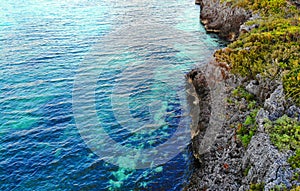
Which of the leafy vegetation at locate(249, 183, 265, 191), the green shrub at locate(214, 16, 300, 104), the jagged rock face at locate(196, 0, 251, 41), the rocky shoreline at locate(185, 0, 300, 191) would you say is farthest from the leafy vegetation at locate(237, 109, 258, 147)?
the jagged rock face at locate(196, 0, 251, 41)

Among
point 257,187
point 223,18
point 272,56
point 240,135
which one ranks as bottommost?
point 240,135

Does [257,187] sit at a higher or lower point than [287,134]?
lower

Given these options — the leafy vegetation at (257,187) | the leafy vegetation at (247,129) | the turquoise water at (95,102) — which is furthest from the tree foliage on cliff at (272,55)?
the turquoise water at (95,102)

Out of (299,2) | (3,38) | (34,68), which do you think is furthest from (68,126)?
(299,2)

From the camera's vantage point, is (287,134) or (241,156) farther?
(241,156)

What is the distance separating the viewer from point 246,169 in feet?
58.1

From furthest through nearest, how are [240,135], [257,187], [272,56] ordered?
[272,56], [240,135], [257,187]

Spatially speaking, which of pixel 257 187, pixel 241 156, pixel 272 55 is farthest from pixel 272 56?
pixel 257 187

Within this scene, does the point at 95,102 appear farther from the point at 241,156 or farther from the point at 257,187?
the point at 257,187

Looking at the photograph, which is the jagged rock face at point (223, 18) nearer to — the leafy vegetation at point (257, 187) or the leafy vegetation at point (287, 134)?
the leafy vegetation at point (287, 134)

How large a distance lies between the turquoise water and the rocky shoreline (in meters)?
2.12

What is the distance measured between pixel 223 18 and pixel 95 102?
106 ft

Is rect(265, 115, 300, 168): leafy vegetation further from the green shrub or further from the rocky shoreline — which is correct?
the green shrub

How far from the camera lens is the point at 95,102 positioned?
3033cm
